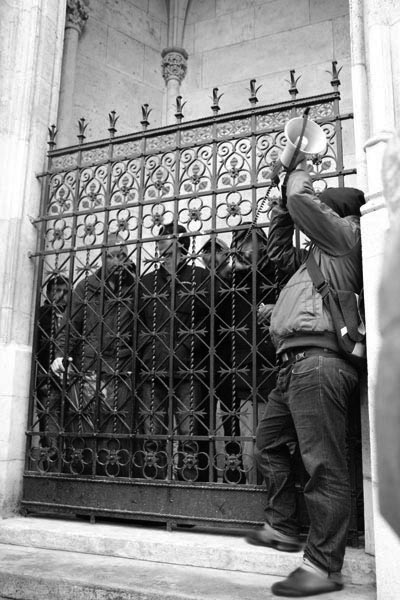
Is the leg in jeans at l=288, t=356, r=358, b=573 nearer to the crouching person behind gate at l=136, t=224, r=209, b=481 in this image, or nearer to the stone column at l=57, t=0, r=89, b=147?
the crouching person behind gate at l=136, t=224, r=209, b=481

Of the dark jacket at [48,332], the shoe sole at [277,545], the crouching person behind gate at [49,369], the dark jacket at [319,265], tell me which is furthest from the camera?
the dark jacket at [48,332]

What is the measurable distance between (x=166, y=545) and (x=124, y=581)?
54 cm

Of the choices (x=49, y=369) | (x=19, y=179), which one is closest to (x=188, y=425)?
(x=49, y=369)

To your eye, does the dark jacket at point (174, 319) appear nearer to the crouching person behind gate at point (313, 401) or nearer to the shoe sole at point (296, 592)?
the crouching person behind gate at point (313, 401)

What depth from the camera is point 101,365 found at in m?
4.88

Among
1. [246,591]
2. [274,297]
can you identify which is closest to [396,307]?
[246,591]

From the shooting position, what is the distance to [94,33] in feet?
27.8

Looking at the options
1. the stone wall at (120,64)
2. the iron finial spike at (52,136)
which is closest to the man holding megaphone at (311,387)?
the iron finial spike at (52,136)

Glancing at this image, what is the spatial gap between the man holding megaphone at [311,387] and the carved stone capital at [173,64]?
5.64 m

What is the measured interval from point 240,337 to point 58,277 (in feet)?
5.36

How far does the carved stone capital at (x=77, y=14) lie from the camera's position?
7.89 metres

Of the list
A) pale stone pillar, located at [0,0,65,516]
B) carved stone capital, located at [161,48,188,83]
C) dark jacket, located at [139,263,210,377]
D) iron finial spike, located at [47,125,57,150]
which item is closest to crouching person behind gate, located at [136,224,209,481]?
dark jacket, located at [139,263,210,377]

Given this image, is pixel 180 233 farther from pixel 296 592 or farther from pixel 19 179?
pixel 296 592

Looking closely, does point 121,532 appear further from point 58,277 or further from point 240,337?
point 58,277
